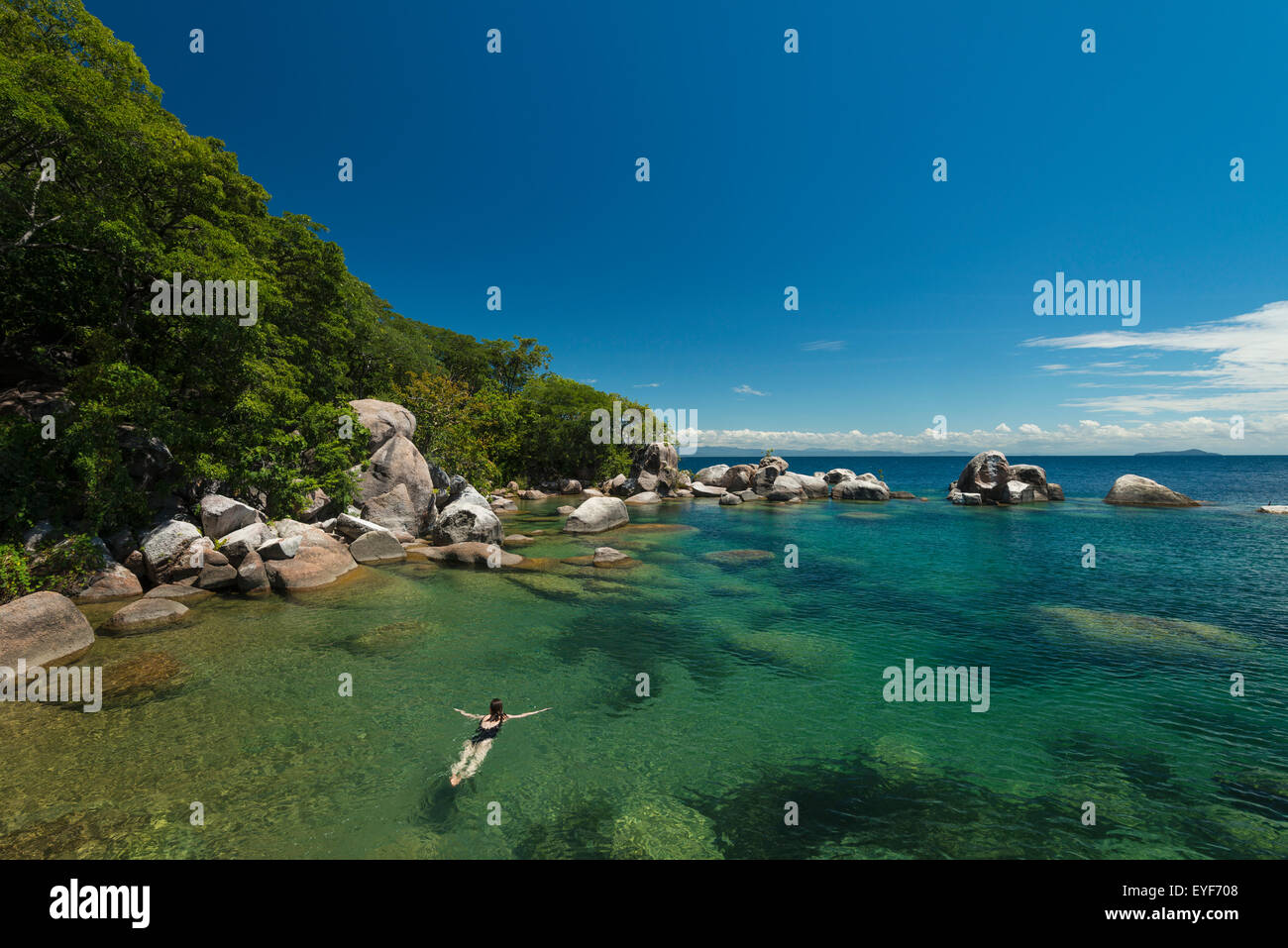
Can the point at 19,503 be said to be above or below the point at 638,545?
above

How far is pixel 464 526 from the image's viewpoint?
24.6m

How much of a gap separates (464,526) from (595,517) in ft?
32.8

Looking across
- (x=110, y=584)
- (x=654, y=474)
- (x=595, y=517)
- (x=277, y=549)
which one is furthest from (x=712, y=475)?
(x=110, y=584)

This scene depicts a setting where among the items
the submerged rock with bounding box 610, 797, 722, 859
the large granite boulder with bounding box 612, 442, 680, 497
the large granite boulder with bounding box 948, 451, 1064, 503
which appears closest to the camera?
the submerged rock with bounding box 610, 797, 722, 859

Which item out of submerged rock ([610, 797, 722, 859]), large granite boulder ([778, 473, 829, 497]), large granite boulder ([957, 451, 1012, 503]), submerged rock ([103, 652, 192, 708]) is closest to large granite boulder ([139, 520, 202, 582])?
submerged rock ([103, 652, 192, 708])

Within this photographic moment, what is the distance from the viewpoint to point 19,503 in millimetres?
14234

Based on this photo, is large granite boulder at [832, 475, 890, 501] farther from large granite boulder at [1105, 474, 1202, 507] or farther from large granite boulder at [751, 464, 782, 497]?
large granite boulder at [1105, 474, 1202, 507]

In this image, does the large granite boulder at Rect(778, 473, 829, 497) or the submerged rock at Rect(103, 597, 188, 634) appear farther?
the large granite boulder at Rect(778, 473, 829, 497)

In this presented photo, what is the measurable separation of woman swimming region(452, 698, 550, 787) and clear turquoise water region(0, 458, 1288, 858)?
25 cm

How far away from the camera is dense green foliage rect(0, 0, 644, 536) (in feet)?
47.6

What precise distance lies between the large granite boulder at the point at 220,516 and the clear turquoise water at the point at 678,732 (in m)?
3.96
